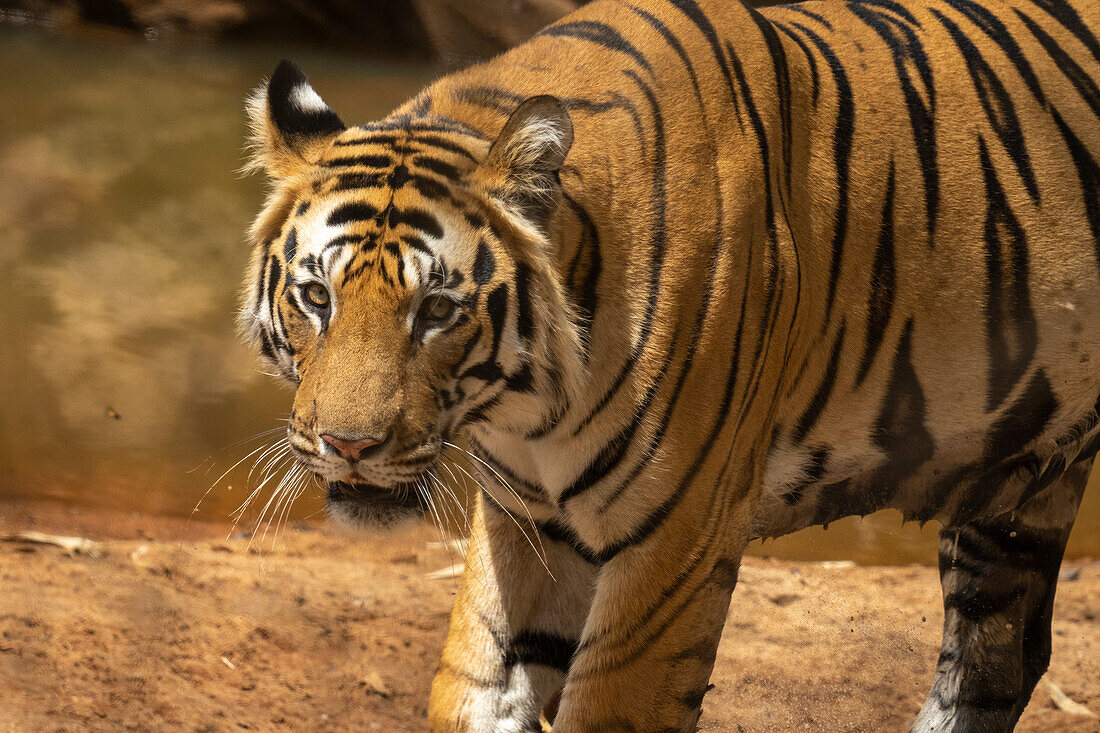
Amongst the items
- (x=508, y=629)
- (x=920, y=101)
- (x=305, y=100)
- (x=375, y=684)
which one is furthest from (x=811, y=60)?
(x=375, y=684)

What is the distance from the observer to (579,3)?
5879 mm

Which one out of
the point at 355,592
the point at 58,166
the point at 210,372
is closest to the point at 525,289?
the point at 355,592

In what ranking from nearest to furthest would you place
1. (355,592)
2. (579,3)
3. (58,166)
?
1. (355,592)
2. (58,166)
3. (579,3)

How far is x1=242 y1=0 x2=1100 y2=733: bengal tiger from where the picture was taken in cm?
182

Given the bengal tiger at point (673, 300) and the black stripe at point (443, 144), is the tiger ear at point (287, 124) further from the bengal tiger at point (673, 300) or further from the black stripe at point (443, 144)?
the black stripe at point (443, 144)

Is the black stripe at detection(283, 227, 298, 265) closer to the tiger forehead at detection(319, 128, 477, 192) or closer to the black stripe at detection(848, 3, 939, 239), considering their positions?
the tiger forehead at detection(319, 128, 477, 192)

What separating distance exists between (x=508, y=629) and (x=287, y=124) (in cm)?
115

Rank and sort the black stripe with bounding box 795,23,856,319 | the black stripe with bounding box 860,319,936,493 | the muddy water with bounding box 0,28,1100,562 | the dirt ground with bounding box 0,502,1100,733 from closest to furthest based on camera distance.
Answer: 1. the black stripe with bounding box 795,23,856,319
2. the black stripe with bounding box 860,319,936,493
3. the dirt ground with bounding box 0,502,1100,733
4. the muddy water with bounding box 0,28,1100,562

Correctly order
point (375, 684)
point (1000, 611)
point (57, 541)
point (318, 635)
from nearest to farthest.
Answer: point (1000, 611) < point (375, 684) < point (318, 635) < point (57, 541)

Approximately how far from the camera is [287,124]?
2002 millimetres

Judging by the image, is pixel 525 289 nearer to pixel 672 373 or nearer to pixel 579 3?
pixel 672 373

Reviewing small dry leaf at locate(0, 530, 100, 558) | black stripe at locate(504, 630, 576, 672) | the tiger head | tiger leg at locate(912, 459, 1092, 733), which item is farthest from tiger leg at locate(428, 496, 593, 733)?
small dry leaf at locate(0, 530, 100, 558)

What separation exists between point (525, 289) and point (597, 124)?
0.33 m

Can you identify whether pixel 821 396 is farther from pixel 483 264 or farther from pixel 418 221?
pixel 418 221
